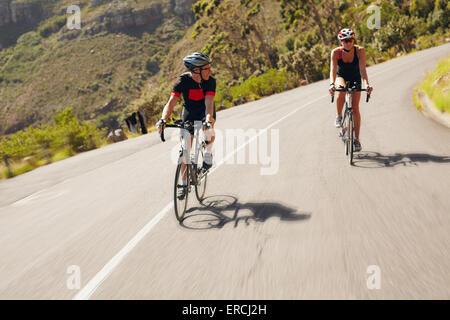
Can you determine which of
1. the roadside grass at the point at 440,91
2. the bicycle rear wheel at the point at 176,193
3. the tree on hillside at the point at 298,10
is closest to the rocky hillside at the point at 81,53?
the tree on hillside at the point at 298,10

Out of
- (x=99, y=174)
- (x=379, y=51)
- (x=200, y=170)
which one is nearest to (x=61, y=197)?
(x=99, y=174)

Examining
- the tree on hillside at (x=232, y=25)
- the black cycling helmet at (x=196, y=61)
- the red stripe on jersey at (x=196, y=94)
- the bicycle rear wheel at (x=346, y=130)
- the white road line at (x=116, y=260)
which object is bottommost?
the white road line at (x=116, y=260)

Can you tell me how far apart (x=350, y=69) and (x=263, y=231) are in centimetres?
391

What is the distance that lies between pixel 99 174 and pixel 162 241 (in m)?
6.07

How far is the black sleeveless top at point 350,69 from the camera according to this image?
264 inches

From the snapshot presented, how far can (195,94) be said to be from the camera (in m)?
5.46

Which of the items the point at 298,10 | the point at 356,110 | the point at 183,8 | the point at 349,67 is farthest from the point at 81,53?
the point at 356,110

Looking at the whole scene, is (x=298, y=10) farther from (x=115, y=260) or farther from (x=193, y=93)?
(x=115, y=260)

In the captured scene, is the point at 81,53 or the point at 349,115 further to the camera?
the point at 81,53

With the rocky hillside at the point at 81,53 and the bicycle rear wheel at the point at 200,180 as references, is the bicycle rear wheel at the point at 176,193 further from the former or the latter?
the rocky hillside at the point at 81,53

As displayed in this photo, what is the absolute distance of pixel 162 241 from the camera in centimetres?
447

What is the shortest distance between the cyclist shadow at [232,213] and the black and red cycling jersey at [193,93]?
1361mm

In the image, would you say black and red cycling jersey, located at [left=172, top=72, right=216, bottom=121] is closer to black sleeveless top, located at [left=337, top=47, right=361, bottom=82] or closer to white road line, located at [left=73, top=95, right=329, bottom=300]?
white road line, located at [left=73, top=95, right=329, bottom=300]
